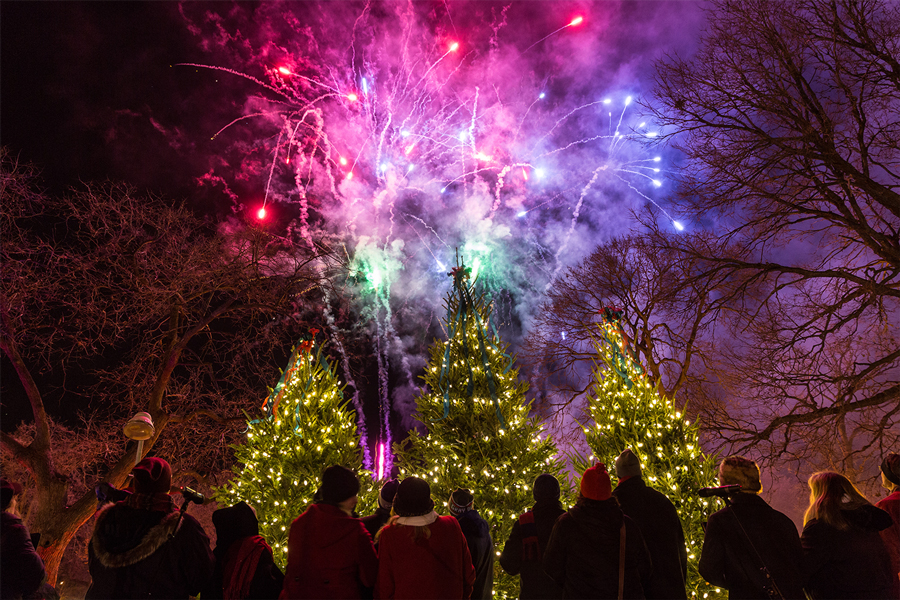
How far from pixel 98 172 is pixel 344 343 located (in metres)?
8.75

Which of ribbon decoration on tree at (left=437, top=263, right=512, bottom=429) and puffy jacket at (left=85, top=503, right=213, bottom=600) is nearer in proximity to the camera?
puffy jacket at (left=85, top=503, right=213, bottom=600)

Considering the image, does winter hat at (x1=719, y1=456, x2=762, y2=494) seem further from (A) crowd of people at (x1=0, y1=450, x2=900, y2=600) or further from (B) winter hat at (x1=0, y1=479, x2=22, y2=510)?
(B) winter hat at (x1=0, y1=479, x2=22, y2=510)

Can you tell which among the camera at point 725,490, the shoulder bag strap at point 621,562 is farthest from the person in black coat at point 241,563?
the camera at point 725,490

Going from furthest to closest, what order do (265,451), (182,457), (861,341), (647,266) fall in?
1. (647,266)
2. (182,457)
3. (861,341)
4. (265,451)

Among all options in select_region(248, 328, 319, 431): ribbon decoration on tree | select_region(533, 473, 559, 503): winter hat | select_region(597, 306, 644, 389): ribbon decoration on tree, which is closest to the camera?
select_region(533, 473, 559, 503): winter hat

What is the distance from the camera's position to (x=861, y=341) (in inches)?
338

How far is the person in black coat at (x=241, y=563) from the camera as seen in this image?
310cm

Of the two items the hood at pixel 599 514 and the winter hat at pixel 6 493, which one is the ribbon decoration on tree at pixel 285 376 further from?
the hood at pixel 599 514

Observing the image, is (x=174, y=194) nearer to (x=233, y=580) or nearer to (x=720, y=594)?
(x=233, y=580)

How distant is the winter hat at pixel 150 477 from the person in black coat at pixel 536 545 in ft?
9.38

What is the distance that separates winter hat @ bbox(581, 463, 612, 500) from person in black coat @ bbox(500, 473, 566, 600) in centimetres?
91

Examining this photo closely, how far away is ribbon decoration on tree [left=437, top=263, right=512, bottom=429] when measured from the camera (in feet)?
22.6

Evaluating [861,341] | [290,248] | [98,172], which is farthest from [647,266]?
[98,172]

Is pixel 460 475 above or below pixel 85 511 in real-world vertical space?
above
